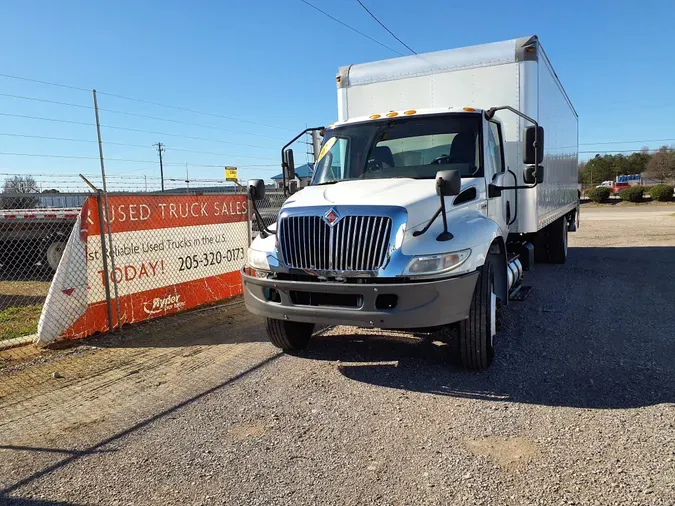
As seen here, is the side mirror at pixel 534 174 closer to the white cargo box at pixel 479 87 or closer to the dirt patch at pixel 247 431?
the white cargo box at pixel 479 87

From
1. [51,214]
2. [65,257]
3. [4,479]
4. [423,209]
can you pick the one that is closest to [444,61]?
[423,209]

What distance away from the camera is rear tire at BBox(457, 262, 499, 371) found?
174 inches

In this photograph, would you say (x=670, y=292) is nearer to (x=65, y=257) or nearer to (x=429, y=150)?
(x=429, y=150)

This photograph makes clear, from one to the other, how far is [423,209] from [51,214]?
33.5 feet

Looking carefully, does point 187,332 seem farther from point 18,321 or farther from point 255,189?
point 18,321

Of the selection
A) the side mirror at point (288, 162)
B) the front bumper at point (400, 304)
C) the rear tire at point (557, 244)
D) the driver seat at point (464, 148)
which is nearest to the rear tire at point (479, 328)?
the front bumper at point (400, 304)

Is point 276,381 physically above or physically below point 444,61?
below

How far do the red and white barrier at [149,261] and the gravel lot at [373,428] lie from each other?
0.66 m

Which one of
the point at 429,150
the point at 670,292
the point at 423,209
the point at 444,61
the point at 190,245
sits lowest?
the point at 670,292

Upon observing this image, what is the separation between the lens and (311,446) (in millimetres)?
3410

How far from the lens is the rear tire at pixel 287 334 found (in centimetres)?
512

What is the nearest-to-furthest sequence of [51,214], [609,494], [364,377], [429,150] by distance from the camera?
[609,494], [364,377], [429,150], [51,214]

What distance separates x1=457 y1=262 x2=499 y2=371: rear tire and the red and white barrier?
426 cm

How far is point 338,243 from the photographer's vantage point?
4258 millimetres
